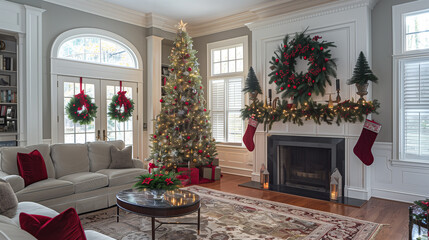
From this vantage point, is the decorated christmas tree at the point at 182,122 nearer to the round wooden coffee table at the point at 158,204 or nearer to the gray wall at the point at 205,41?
the gray wall at the point at 205,41

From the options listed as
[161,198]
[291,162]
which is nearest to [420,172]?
[291,162]

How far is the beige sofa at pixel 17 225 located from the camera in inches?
50.1

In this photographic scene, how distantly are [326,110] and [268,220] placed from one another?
2.28 meters

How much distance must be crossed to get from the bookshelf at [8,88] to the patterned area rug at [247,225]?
2.85 metres

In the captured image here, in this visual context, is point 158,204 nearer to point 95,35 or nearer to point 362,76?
point 362,76

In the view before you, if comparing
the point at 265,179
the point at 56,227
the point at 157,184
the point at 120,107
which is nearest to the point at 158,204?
the point at 157,184

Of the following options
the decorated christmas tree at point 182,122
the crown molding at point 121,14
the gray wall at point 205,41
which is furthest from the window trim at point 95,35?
the gray wall at point 205,41

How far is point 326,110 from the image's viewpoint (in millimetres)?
5031

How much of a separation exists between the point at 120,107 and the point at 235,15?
3.45 meters

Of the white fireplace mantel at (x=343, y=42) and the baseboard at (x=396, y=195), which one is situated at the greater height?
the white fireplace mantel at (x=343, y=42)

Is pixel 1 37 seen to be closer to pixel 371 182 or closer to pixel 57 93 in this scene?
pixel 57 93

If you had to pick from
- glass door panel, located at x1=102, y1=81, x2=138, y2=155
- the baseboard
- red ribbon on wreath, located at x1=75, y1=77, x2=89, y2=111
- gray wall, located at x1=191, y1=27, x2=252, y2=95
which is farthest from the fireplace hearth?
red ribbon on wreath, located at x1=75, y1=77, x2=89, y2=111

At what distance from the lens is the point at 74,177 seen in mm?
4199

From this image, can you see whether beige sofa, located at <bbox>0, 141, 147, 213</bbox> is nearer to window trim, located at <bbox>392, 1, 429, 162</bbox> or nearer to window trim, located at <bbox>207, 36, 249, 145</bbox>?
window trim, located at <bbox>207, 36, 249, 145</bbox>
